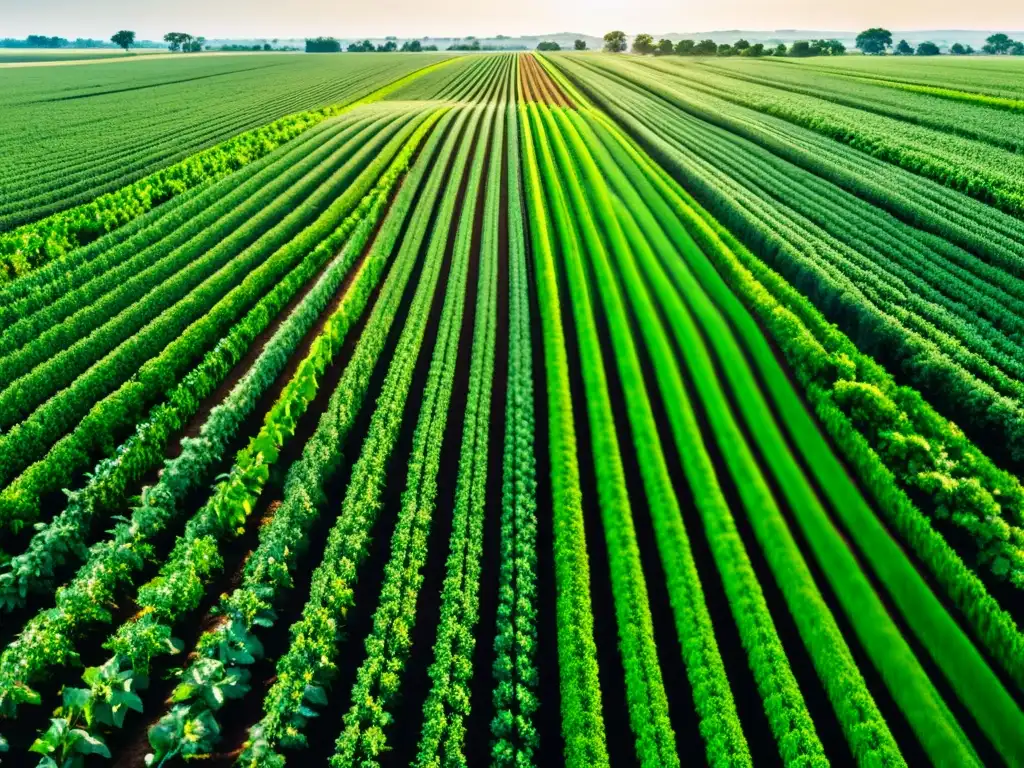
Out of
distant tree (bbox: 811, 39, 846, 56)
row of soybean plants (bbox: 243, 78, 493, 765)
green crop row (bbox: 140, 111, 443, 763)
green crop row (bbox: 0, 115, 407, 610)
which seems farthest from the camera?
distant tree (bbox: 811, 39, 846, 56)

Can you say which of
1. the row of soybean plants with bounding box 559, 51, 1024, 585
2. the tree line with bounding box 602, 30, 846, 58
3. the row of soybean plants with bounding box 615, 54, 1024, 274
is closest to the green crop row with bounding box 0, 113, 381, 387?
the row of soybean plants with bounding box 559, 51, 1024, 585

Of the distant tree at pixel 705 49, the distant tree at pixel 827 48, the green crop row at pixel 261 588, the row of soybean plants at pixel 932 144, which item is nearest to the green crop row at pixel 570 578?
the green crop row at pixel 261 588

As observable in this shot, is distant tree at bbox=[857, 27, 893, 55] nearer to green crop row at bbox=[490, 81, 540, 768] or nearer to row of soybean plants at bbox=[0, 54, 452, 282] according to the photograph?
row of soybean plants at bbox=[0, 54, 452, 282]

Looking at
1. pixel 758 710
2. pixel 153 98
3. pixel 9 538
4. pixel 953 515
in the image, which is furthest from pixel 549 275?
pixel 153 98

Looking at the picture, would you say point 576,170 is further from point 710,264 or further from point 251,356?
point 251,356

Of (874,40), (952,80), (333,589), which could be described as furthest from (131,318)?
(874,40)

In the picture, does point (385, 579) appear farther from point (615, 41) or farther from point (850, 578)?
point (615, 41)
